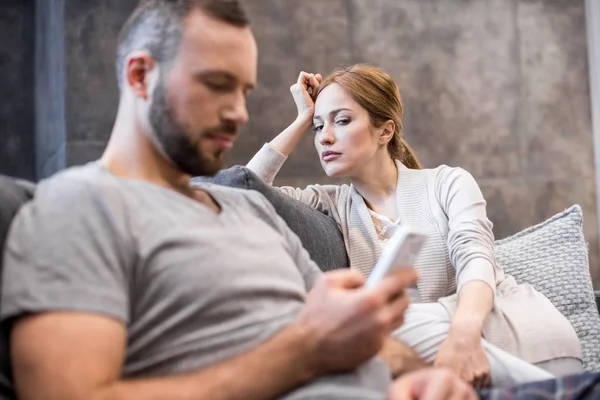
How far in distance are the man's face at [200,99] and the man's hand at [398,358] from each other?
1.24 ft

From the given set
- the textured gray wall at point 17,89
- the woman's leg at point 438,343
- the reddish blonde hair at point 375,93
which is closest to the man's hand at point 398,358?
the woman's leg at point 438,343

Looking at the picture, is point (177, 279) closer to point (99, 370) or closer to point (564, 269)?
point (99, 370)

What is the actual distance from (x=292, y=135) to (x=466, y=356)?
99 cm

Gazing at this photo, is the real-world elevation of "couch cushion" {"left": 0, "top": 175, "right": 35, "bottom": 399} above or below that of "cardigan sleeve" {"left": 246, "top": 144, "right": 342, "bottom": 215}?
above

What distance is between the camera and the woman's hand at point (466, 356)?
135 cm

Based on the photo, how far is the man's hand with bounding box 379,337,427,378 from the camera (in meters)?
1.07

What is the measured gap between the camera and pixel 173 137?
3.07ft

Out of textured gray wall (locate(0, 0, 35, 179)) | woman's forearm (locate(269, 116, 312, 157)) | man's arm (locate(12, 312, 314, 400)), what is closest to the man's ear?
man's arm (locate(12, 312, 314, 400))

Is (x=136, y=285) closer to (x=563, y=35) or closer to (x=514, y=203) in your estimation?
(x=514, y=203)

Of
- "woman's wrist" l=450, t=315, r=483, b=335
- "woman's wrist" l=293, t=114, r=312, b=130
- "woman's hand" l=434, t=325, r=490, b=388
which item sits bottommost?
"woman's hand" l=434, t=325, r=490, b=388

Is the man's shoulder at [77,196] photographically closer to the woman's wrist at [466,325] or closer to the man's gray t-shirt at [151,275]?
the man's gray t-shirt at [151,275]

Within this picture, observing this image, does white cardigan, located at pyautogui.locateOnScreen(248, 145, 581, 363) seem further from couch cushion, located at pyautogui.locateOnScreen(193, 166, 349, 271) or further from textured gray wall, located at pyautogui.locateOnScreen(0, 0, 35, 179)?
textured gray wall, located at pyautogui.locateOnScreen(0, 0, 35, 179)

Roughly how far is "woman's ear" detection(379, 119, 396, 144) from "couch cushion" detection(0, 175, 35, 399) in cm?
129

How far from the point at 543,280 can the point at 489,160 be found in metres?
1.75
